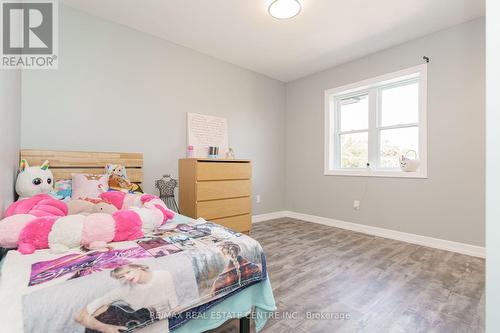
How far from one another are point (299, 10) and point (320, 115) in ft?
5.89

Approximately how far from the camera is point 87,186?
2002 millimetres

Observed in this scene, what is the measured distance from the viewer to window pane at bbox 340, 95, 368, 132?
3414 mm

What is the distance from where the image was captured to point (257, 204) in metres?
3.85

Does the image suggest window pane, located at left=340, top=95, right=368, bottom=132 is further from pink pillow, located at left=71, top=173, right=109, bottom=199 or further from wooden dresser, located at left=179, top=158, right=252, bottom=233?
pink pillow, located at left=71, top=173, right=109, bottom=199

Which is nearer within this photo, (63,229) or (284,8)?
(63,229)

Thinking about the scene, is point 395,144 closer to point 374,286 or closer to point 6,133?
→ point 374,286

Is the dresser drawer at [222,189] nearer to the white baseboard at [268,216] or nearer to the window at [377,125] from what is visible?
the white baseboard at [268,216]

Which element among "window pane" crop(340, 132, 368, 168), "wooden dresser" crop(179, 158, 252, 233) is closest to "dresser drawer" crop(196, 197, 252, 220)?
"wooden dresser" crop(179, 158, 252, 233)

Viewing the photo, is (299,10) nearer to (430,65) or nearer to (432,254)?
(430,65)

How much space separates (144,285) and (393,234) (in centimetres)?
310

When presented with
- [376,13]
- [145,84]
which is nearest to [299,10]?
[376,13]

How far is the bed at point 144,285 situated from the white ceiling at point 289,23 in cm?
221

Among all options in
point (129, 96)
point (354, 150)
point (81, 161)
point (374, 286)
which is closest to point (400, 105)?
point (354, 150)

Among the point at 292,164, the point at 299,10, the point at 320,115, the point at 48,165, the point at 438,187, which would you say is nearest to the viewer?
the point at 48,165
